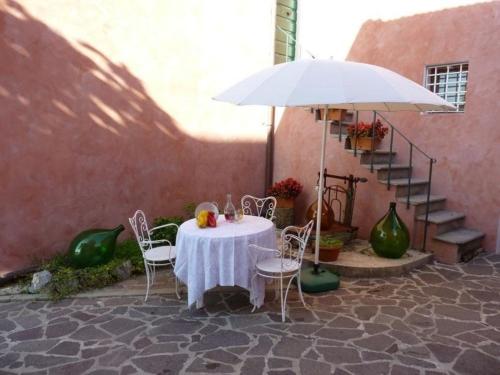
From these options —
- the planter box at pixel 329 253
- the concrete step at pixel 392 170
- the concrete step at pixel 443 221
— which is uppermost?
the concrete step at pixel 392 170

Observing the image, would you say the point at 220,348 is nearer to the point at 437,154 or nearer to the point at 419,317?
the point at 419,317

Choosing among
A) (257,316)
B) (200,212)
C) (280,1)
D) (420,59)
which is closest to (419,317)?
(257,316)

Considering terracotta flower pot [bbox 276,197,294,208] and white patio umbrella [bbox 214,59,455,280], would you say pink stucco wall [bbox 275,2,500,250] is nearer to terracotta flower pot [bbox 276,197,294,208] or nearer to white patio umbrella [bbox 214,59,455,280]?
terracotta flower pot [bbox 276,197,294,208]

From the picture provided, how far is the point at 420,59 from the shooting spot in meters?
6.66

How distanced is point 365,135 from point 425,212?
1471 millimetres

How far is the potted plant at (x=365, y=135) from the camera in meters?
6.42

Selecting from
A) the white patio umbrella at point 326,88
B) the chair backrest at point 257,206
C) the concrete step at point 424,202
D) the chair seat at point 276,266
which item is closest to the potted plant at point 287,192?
the chair backrest at point 257,206

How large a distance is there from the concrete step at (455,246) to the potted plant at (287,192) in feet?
7.84

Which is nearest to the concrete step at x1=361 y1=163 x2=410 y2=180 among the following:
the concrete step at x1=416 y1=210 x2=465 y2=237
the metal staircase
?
the metal staircase

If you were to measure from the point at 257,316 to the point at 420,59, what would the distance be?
498cm

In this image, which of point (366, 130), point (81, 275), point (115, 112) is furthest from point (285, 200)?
point (81, 275)

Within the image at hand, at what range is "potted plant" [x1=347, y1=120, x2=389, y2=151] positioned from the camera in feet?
21.1

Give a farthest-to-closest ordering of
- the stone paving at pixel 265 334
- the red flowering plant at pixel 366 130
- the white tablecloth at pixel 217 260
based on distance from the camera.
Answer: the red flowering plant at pixel 366 130 → the white tablecloth at pixel 217 260 → the stone paving at pixel 265 334

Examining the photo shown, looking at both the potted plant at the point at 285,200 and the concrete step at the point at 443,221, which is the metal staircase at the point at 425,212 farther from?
the potted plant at the point at 285,200
